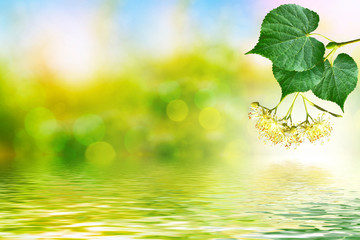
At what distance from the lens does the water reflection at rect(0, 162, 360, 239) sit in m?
5.51

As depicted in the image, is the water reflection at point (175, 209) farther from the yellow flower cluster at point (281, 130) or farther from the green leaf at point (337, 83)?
the green leaf at point (337, 83)

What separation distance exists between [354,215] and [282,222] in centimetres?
103

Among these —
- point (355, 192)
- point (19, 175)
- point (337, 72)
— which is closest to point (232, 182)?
point (355, 192)

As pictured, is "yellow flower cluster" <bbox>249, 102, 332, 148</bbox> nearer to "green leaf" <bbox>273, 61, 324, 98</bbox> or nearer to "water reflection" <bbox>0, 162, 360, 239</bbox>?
"green leaf" <bbox>273, 61, 324, 98</bbox>

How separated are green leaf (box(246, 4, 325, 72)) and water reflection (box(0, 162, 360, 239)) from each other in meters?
4.16

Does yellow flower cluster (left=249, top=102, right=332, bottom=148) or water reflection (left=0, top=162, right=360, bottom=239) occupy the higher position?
water reflection (left=0, top=162, right=360, bottom=239)

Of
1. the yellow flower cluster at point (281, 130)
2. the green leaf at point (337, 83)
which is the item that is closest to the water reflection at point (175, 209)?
the yellow flower cluster at point (281, 130)

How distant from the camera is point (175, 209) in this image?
24.6ft

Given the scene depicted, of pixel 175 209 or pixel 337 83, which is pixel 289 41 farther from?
pixel 175 209

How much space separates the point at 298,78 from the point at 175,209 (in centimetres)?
651

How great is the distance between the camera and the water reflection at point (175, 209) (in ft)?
18.1

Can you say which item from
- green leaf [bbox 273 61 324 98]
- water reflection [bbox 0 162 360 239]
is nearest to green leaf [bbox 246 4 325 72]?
green leaf [bbox 273 61 324 98]

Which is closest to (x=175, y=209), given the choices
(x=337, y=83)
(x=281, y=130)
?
(x=281, y=130)

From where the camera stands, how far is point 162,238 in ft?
16.8
